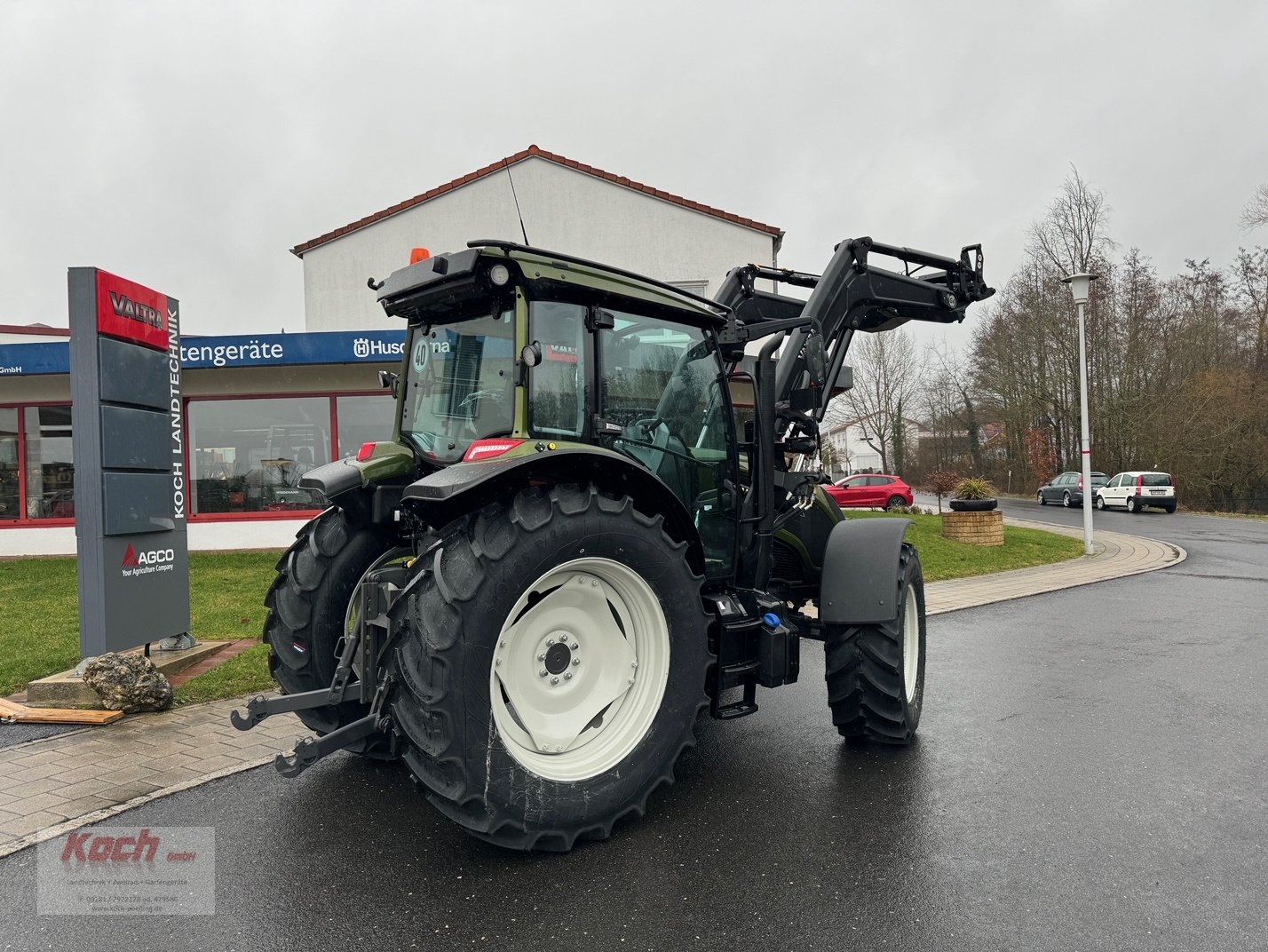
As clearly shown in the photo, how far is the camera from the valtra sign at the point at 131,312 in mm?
5738

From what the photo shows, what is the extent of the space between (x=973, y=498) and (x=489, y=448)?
50.8ft

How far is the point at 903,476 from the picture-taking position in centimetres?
5756

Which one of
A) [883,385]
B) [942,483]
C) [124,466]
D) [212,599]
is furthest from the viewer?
[883,385]

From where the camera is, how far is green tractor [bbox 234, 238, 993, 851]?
3.10m

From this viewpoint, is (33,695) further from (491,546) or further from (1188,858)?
(1188,858)

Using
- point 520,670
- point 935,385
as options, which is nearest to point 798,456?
point 520,670

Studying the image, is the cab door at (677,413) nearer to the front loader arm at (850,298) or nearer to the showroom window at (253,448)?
the front loader arm at (850,298)

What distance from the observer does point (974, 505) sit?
53.3 ft

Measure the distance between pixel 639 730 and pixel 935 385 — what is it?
4890 centimetres

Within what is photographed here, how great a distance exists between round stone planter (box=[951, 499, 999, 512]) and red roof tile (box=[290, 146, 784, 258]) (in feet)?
24.2

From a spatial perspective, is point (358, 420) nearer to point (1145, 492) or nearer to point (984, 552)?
point (984, 552)

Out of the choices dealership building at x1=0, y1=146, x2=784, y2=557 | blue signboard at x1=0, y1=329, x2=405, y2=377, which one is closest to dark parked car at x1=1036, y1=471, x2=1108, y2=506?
dealership building at x1=0, y1=146, x2=784, y2=557

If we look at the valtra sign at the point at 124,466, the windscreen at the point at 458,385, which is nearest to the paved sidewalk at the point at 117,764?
the valtra sign at the point at 124,466

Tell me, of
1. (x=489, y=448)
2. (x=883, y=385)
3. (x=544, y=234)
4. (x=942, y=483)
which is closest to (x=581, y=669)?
(x=489, y=448)
